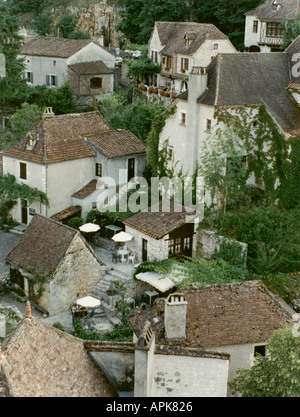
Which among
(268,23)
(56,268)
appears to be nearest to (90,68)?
(268,23)

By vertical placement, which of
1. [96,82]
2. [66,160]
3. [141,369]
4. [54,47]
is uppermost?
[54,47]

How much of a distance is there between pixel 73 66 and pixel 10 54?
6.95m

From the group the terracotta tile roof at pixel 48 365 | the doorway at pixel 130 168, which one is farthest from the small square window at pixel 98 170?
the terracotta tile roof at pixel 48 365

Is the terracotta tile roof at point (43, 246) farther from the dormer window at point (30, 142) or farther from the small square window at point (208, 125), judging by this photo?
the small square window at point (208, 125)

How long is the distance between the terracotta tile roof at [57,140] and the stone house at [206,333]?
18931 mm

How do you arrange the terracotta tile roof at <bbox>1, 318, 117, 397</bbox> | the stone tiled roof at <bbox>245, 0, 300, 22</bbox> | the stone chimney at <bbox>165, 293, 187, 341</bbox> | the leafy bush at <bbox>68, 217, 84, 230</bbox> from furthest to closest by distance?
1. the stone tiled roof at <bbox>245, 0, 300, 22</bbox>
2. the leafy bush at <bbox>68, 217, 84, 230</bbox>
3. the stone chimney at <bbox>165, 293, 187, 341</bbox>
4. the terracotta tile roof at <bbox>1, 318, 117, 397</bbox>

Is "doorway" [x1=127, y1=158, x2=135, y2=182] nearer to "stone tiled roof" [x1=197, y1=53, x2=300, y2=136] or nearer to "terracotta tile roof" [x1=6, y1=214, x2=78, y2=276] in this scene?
"stone tiled roof" [x1=197, y1=53, x2=300, y2=136]

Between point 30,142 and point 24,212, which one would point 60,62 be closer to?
point 30,142

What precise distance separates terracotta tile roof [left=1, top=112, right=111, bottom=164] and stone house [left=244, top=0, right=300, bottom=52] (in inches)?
936

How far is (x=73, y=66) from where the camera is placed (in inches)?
2424

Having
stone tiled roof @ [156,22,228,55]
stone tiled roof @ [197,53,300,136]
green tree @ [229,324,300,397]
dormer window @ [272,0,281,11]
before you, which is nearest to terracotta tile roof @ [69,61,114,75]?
stone tiled roof @ [156,22,228,55]

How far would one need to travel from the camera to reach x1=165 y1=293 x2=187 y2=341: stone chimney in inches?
859
